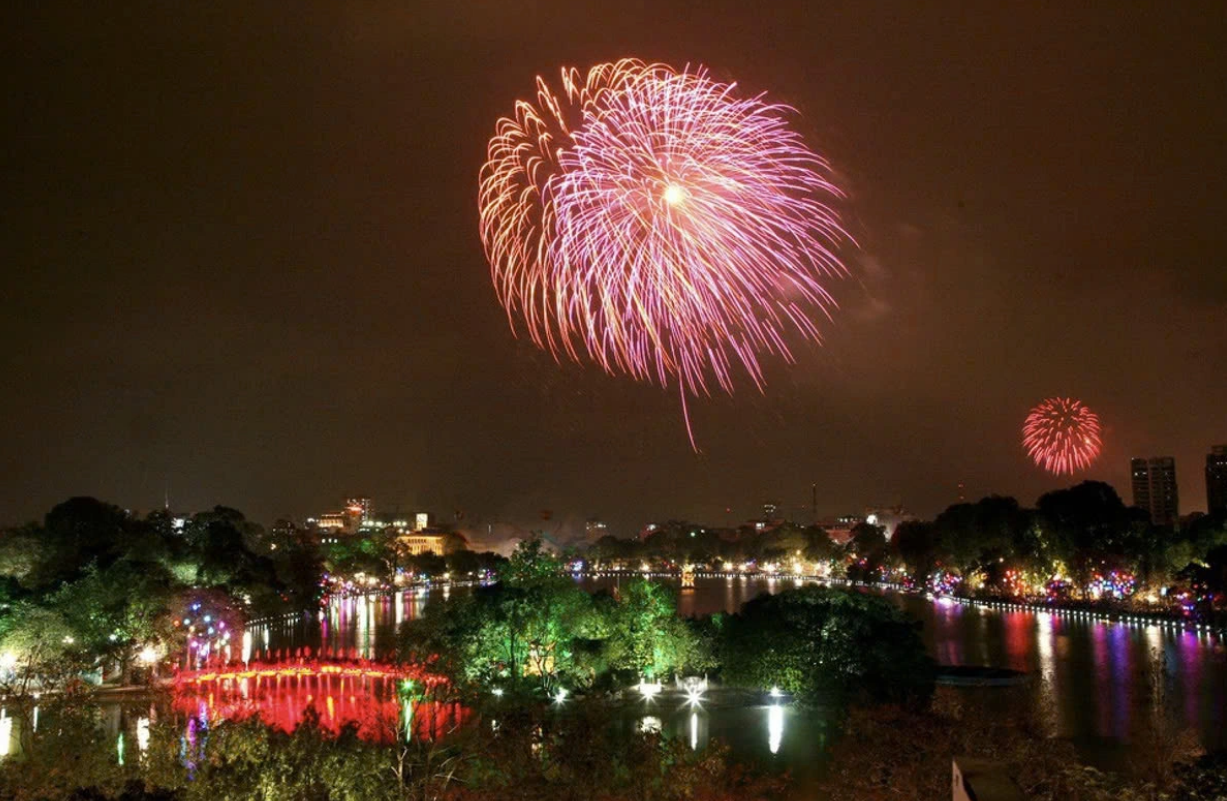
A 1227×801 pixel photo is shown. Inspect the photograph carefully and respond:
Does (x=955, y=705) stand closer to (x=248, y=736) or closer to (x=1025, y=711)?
(x=1025, y=711)

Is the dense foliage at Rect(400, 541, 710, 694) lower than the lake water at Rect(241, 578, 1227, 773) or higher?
higher

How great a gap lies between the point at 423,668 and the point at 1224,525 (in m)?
41.7

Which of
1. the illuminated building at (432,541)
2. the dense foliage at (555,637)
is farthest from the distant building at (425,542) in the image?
the dense foliage at (555,637)

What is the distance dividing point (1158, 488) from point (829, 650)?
133 m

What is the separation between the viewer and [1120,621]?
48.9m

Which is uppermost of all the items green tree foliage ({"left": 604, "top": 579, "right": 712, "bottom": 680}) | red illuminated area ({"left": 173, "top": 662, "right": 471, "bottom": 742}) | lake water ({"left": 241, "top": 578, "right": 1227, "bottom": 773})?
green tree foliage ({"left": 604, "top": 579, "right": 712, "bottom": 680})

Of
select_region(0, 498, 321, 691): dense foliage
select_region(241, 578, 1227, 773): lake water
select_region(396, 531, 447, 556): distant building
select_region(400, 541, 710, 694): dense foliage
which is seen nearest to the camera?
select_region(241, 578, 1227, 773): lake water

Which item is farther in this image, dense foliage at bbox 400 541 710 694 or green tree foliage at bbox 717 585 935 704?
dense foliage at bbox 400 541 710 694

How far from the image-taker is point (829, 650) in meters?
25.2

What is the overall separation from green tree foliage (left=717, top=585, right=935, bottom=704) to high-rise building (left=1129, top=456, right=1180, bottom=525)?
129 m

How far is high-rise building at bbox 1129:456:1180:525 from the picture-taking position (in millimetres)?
139125

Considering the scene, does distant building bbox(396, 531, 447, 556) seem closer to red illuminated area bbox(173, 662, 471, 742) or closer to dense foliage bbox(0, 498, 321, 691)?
dense foliage bbox(0, 498, 321, 691)

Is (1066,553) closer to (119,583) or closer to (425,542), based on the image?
(119,583)

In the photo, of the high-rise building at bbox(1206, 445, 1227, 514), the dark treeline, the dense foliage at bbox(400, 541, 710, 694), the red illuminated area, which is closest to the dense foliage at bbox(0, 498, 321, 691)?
the red illuminated area
